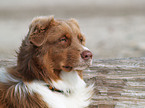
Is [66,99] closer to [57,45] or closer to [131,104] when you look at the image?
[57,45]

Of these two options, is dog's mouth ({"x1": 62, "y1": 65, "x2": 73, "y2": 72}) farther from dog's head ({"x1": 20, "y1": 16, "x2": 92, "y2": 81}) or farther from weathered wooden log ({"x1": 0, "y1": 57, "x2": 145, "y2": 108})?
weathered wooden log ({"x1": 0, "y1": 57, "x2": 145, "y2": 108})

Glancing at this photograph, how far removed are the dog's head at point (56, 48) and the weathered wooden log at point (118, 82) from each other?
120 cm

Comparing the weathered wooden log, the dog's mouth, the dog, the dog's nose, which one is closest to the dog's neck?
the dog

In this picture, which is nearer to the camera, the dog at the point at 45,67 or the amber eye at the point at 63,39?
the dog at the point at 45,67

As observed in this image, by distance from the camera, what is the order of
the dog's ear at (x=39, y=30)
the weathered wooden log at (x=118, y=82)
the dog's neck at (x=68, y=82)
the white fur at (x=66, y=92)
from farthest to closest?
1. the weathered wooden log at (x=118, y=82)
2. the dog's neck at (x=68, y=82)
3. the white fur at (x=66, y=92)
4. the dog's ear at (x=39, y=30)

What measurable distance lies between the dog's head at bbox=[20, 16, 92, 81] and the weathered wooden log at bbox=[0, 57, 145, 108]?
3.93 feet

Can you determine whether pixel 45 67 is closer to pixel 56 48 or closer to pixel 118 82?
pixel 56 48

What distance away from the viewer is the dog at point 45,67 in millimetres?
4461

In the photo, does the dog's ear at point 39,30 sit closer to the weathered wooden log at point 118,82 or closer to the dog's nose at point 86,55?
the dog's nose at point 86,55

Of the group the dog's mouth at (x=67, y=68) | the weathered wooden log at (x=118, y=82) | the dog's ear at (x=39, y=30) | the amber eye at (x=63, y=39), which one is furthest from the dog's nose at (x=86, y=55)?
the weathered wooden log at (x=118, y=82)

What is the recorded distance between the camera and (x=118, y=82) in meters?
5.61

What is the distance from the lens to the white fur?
455 centimetres

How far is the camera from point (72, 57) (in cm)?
450

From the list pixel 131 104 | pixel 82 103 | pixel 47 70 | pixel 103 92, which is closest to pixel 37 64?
pixel 47 70
